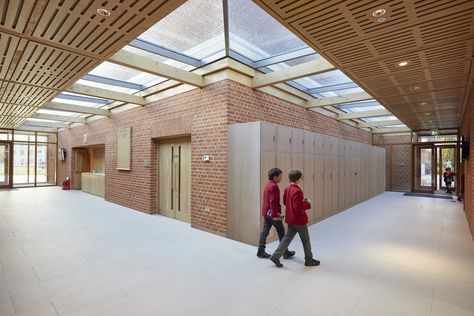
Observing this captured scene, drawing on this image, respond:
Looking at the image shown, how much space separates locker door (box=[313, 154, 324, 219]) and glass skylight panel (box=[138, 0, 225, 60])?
344 cm

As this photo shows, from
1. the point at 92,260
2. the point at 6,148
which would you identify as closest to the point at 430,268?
the point at 92,260

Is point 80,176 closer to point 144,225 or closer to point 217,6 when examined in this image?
point 144,225

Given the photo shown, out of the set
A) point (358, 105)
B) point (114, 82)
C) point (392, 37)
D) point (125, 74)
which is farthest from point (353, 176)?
point (114, 82)

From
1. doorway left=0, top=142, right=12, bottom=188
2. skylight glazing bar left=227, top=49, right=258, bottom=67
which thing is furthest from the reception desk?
skylight glazing bar left=227, top=49, right=258, bottom=67

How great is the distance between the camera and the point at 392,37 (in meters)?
2.80

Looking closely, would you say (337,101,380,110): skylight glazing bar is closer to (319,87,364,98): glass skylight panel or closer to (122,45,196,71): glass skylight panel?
(319,87,364,98): glass skylight panel

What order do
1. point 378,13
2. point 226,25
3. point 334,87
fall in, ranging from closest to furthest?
1. point 378,13
2. point 226,25
3. point 334,87

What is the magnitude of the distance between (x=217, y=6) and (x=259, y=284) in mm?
4008

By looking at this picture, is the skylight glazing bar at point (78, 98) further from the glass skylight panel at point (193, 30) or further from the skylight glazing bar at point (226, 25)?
the skylight glazing bar at point (226, 25)

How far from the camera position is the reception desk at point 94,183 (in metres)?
9.95

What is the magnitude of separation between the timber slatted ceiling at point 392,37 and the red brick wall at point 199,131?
7.15ft

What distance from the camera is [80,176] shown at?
12.5 m

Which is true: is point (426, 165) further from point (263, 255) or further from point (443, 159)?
point (263, 255)

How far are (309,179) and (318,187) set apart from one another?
0.55 m
